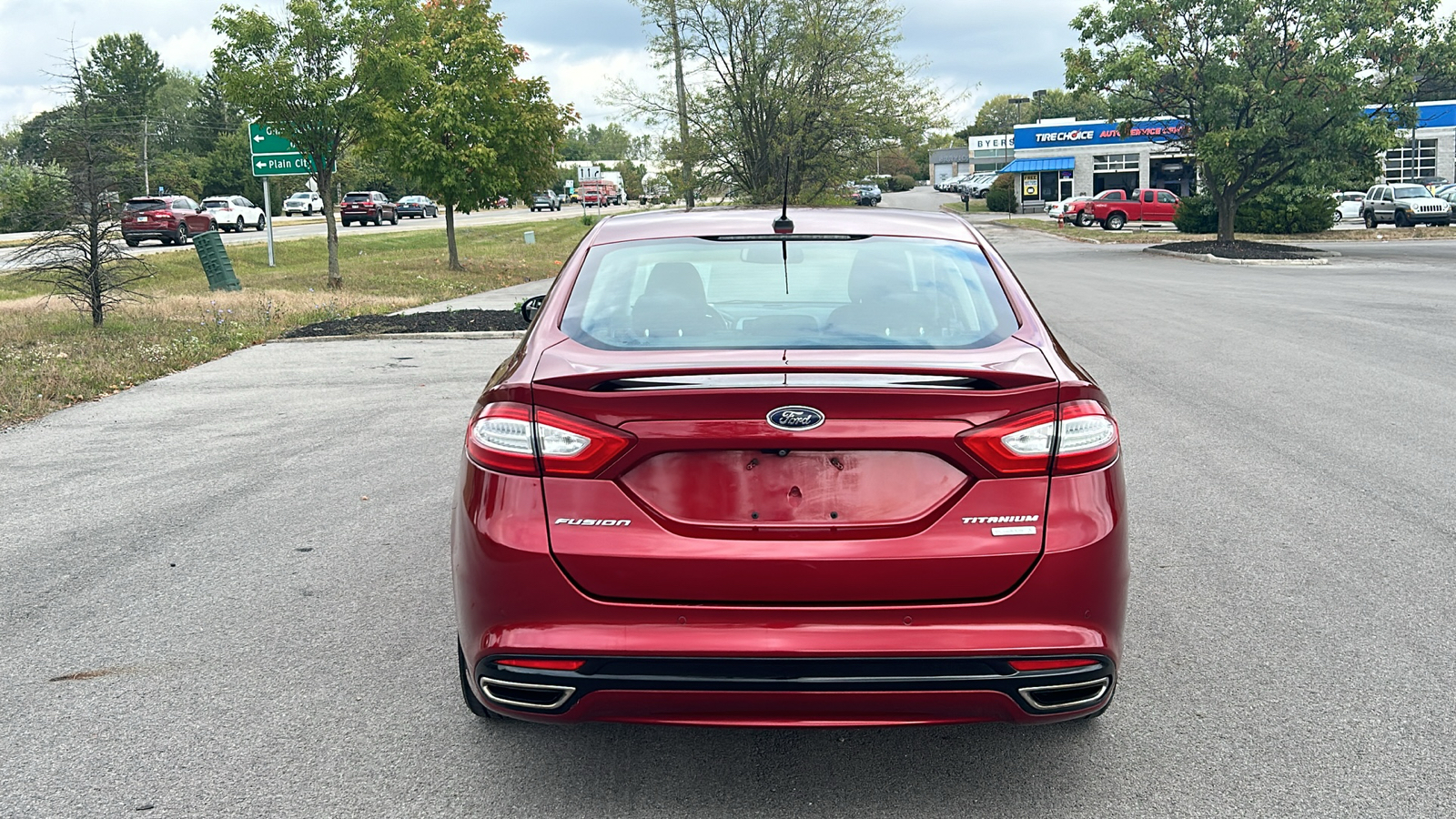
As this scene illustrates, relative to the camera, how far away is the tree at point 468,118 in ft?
94.1

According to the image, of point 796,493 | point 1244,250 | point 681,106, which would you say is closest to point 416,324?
point 796,493

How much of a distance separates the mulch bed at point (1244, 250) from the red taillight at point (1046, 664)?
31.5 metres

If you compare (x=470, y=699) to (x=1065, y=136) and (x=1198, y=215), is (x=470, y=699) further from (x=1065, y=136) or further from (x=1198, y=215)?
(x=1065, y=136)

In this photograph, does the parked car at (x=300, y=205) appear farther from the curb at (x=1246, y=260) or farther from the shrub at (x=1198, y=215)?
the curb at (x=1246, y=260)

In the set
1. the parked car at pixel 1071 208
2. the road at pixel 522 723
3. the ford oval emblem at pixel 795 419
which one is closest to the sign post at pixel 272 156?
the road at pixel 522 723

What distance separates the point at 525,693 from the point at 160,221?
126 feet

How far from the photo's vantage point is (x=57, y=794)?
340cm

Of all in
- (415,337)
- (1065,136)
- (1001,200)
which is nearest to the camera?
(415,337)

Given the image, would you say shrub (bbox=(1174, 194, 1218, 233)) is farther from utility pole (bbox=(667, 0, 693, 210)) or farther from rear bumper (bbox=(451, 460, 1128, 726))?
rear bumper (bbox=(451, 460, 1128, 726))

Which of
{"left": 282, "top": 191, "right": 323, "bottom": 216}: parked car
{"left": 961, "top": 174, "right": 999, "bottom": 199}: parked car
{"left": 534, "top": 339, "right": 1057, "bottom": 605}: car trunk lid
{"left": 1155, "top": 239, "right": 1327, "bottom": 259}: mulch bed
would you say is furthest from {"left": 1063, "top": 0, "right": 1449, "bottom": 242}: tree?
{"left": 961, "top": 174, "right": 999, "bottom": 199}: parked car

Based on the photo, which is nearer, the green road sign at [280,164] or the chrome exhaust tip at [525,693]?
the chrome exhaust tip at [525,693]

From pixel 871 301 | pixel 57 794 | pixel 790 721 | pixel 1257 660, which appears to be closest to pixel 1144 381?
Answer: pixel 1257 660

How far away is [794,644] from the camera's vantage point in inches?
117

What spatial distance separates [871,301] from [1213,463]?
4.62m
